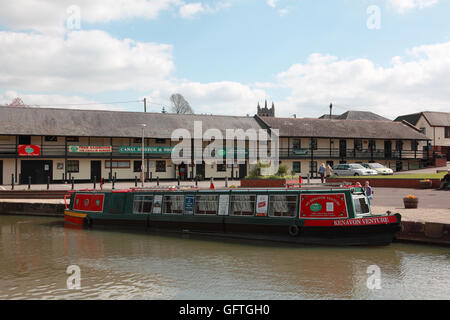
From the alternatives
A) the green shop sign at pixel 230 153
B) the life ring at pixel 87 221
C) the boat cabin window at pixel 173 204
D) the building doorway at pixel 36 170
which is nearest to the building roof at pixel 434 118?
the green shop sign at pixel 230 153

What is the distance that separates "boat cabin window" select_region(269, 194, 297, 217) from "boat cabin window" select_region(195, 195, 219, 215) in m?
2.48

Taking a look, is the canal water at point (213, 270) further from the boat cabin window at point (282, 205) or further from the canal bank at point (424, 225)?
the boat cabin window at point (282, 205)

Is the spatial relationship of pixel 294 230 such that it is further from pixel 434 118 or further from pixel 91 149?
pixel 434 118

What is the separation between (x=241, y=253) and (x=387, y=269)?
4511 mm

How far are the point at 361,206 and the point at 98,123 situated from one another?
29718 millimetres

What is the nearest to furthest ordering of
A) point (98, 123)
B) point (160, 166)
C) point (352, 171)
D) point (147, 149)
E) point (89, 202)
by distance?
1. point (89, 202)
2. point (352, 171)
3. point (147, 149)
4. point (98, 123)
5. point (160, 166)

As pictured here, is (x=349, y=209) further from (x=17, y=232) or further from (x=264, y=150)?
(x=264, y=150)

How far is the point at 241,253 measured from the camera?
13.8 m

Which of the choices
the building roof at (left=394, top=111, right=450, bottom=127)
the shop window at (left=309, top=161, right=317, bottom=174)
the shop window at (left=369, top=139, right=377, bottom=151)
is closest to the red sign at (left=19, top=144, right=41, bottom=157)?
the shop window at (left=309, top=161, right=317, bottom=174)

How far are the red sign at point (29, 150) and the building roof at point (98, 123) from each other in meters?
1.21

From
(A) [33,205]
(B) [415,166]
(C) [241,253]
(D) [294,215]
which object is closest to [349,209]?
(D) [294,215]

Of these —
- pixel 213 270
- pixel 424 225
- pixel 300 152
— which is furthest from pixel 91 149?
pixel 424 225

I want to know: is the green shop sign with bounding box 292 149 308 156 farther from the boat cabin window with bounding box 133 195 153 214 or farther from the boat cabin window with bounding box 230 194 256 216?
the boat cabin window with bounding box 230 194 256 216

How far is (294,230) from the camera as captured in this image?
1466 cm
